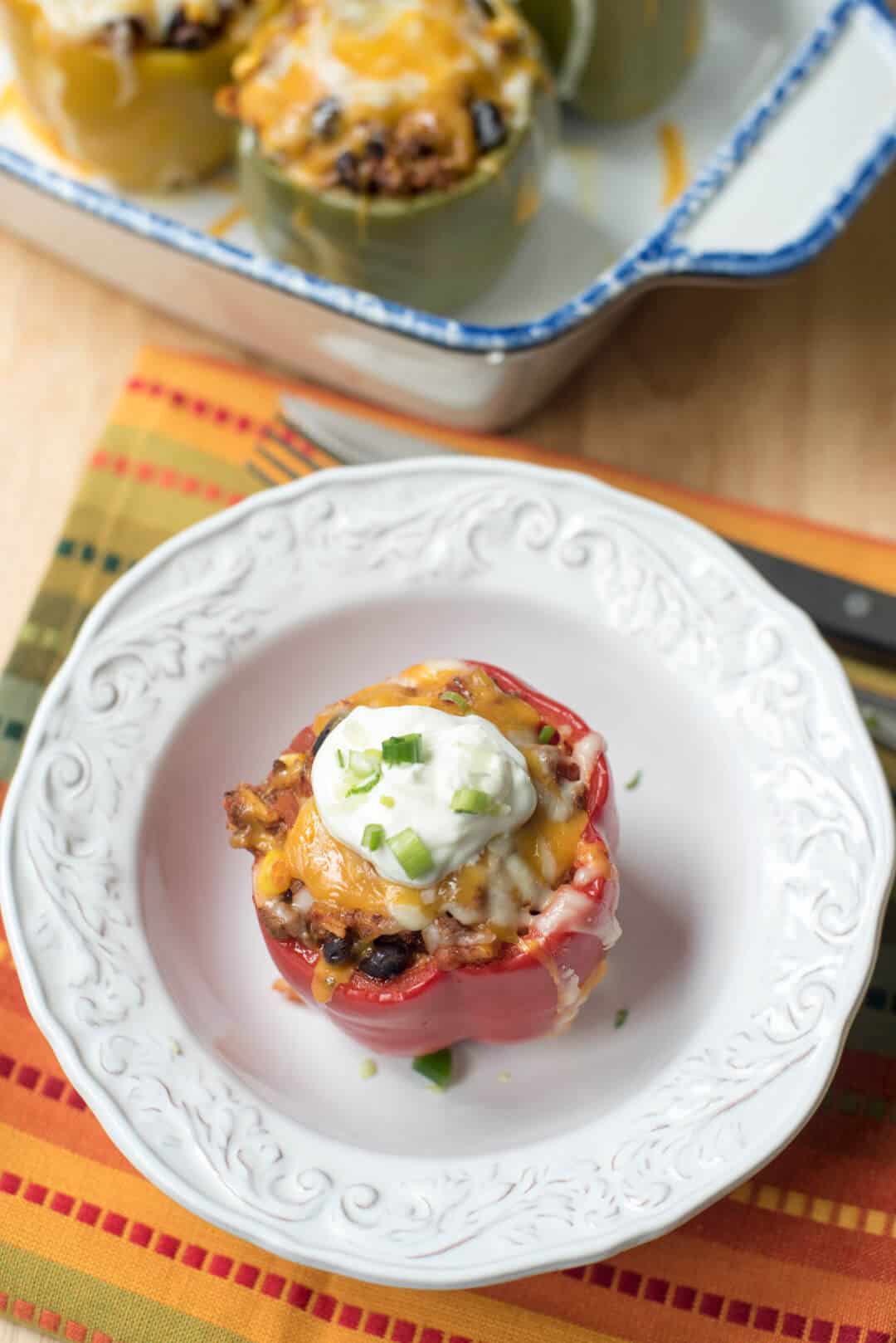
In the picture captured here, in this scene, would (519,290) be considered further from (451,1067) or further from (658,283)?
(451,1067)

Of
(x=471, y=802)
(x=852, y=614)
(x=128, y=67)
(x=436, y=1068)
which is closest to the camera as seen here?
(x=471, y=802)

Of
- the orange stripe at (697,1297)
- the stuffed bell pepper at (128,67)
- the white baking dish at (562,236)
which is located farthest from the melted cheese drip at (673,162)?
the orange stripe at (697,1297)

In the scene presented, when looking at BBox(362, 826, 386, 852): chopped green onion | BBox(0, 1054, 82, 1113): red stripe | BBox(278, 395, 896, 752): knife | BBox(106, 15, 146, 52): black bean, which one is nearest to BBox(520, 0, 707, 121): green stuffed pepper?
BBox(106, 15, 146, 52): black bean

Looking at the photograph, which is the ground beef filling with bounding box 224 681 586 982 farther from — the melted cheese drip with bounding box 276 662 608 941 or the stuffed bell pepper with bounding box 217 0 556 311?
the stuffed bell pepper with bounding box 217 0 556 311

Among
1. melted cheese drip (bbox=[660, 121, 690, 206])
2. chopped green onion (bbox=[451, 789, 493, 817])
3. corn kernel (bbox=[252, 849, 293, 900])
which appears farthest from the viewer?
melted cheese drip (bbox=[660, 121, 690, 206])

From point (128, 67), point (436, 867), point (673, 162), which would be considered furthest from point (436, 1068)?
point (673, 162)

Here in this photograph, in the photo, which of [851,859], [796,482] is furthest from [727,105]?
[851,859]

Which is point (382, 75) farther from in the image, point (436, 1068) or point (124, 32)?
point (436, 1068)
